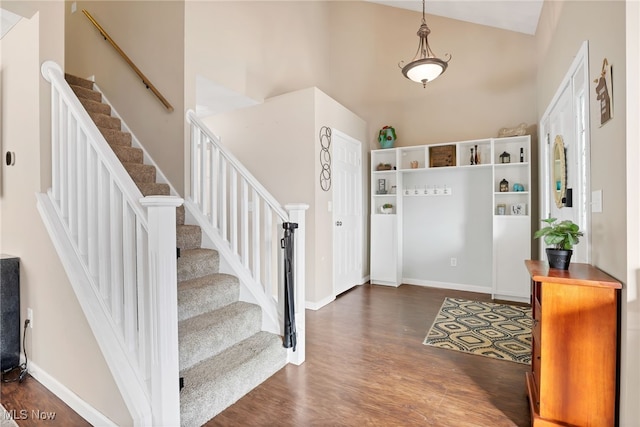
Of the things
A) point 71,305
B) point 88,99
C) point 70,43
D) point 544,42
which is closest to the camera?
point 71,305

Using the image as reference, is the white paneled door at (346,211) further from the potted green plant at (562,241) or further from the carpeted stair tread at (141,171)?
the potted green plant at (562,241)

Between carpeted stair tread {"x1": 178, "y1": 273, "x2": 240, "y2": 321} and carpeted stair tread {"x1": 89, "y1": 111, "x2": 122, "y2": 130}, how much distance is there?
2.20 m

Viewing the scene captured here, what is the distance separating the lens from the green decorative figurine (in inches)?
194

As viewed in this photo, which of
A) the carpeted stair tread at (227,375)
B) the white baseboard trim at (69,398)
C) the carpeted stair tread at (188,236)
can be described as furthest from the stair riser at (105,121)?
the carpeted stair tread at (227,375)

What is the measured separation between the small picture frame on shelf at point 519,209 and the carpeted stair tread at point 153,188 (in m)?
4.20

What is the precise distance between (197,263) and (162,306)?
3.57ft

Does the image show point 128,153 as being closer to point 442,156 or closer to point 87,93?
point 87,93

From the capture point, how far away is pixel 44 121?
214 cm

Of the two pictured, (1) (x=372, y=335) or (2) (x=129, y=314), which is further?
(1) (x=372, y=335)

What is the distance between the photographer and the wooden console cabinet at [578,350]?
5.06 feet

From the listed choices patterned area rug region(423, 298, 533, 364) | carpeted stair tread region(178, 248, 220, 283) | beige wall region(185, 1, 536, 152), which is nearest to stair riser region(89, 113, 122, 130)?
beige wall region(185, 1, 536, 152)

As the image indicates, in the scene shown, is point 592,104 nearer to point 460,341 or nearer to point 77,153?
point 460,341

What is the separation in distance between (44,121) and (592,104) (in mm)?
3563

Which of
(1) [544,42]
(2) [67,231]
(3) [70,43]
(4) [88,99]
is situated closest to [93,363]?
(2) [67,231]
